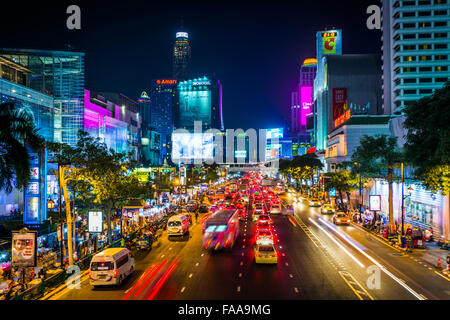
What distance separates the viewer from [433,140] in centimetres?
2447

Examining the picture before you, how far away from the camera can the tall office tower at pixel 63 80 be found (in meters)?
73.1

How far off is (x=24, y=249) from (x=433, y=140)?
2658 centimetres

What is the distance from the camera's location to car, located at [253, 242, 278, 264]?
21828mm

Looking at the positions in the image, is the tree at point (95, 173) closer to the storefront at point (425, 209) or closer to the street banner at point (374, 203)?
the street banner at point (374, 203)

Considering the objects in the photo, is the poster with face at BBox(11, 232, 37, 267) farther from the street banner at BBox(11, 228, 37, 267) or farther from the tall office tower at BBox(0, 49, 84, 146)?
the tall office tower at BBox(0, 49, 84, 146)

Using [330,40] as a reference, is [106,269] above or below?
below

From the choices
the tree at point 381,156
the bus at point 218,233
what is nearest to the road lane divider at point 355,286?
the bus at point 218,233

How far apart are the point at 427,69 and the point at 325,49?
253 feet

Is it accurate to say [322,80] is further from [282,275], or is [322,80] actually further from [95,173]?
[282,275]

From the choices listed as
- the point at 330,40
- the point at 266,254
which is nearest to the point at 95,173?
the point at 266,254

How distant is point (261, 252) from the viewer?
2205 cm

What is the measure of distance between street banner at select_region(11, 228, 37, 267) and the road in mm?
2476

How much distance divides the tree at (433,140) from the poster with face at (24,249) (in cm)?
2403

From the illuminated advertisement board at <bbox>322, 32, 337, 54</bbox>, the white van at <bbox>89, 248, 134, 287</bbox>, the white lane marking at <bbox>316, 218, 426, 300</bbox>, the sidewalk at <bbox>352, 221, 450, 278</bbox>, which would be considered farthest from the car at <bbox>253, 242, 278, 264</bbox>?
the illuminated advertisement board at <bbox>322, 32, 337, 54</bbox>
